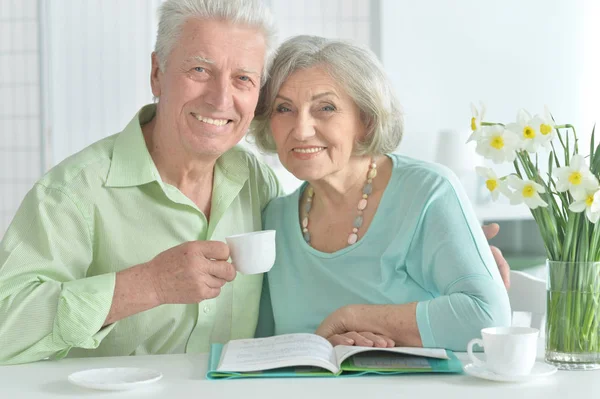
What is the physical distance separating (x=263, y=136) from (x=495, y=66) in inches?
135

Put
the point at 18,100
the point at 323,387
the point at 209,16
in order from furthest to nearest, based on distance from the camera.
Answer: the point at 18,100 → the point at 209,16 → the point at 323,387

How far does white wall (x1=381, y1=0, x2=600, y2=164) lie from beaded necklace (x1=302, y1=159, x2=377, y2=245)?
301 cm

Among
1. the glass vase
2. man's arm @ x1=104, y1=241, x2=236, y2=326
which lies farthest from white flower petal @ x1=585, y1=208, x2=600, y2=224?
man's arm @ x1=104, y1=241, x2=236, y2=326

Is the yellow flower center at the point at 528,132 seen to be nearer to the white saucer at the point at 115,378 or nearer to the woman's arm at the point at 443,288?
the woman's arm at the point at 443,288

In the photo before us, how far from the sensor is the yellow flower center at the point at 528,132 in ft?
4.76

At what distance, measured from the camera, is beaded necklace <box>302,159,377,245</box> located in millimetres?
1997

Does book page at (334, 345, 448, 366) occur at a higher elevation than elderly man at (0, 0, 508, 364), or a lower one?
lower

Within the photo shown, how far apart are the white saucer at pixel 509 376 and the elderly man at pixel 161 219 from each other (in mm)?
501

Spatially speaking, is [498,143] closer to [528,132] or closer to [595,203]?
[528,132]

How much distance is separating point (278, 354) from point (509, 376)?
1.38ft

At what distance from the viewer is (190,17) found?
1890 millimetres

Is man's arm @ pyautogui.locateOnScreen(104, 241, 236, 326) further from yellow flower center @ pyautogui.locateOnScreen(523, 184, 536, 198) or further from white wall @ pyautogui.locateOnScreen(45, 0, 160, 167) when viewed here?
white wall @ pyautogui.locateOnScreen(45, 0, 160, 167)

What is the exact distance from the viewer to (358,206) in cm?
202

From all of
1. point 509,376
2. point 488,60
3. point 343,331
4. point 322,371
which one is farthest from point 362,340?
point 488,60
